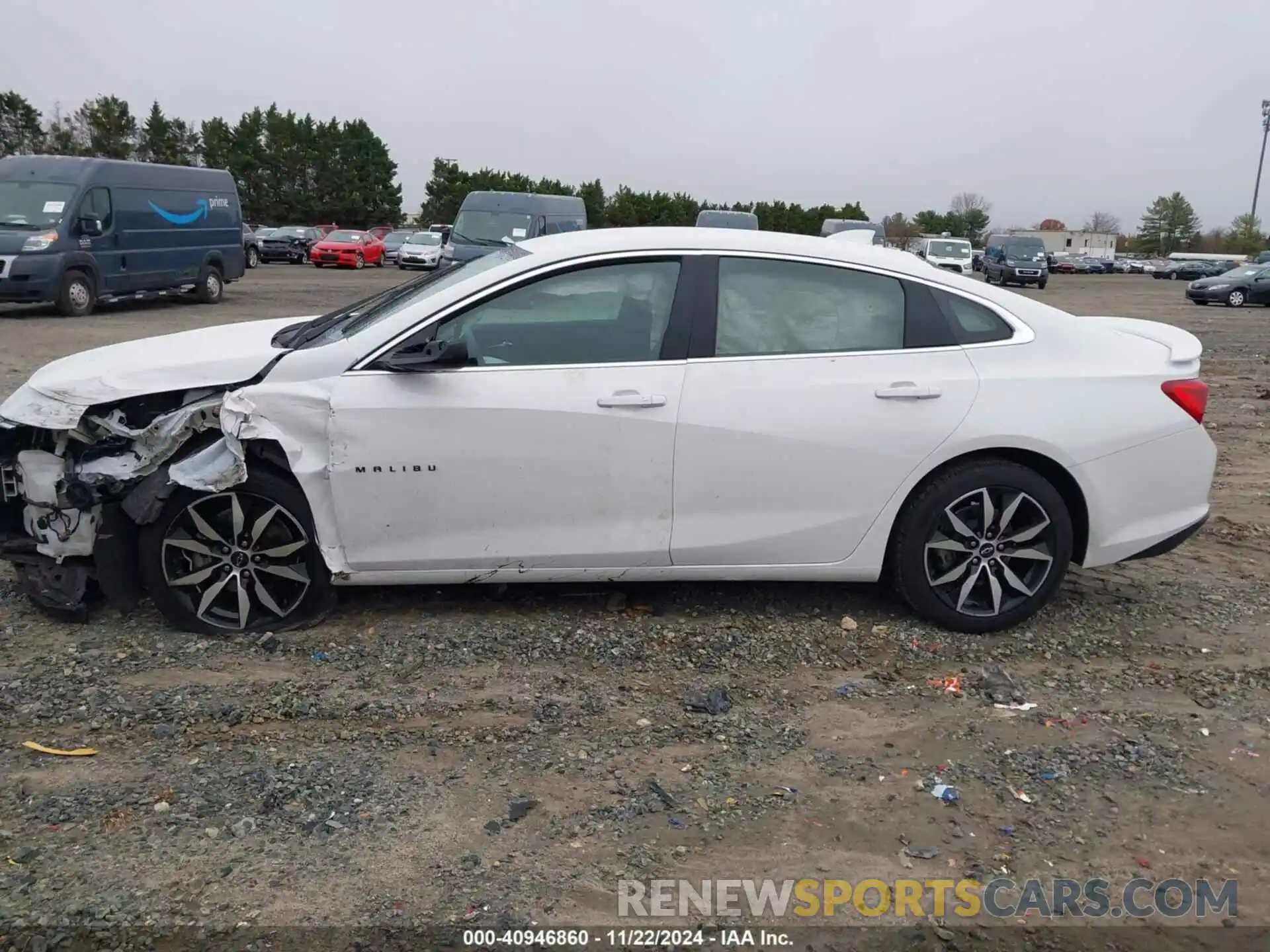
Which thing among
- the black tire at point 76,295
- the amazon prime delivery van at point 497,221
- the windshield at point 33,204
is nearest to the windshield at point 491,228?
the amazon prime delivery van at point 497,221

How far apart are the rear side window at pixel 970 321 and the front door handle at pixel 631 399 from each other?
1.29m

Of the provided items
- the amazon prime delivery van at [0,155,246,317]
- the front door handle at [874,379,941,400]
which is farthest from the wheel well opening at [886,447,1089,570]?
the amazon prime delivery van at [0,155,246,317]

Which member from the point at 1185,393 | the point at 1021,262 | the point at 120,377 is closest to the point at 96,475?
the point at 120,377

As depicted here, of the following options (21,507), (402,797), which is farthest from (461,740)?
(21,507)

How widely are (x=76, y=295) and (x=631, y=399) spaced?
48.7ft

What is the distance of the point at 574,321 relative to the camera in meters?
4.16

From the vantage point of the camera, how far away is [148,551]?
4090 millimetres

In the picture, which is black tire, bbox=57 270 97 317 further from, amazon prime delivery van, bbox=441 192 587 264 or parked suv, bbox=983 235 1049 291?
parked suv, bbox=983 235 1049 291

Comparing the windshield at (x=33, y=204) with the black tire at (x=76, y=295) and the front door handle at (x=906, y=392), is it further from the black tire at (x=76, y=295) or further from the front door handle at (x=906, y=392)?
the front door handle at (x=906, y=392)

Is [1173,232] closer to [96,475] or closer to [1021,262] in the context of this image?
[1021,262]

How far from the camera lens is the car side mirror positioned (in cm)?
393

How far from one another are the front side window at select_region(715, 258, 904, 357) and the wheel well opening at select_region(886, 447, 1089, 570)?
547 millimetres

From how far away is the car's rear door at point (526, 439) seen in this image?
13.0 feet

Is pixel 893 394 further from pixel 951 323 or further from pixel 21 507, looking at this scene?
pixel 21 507
